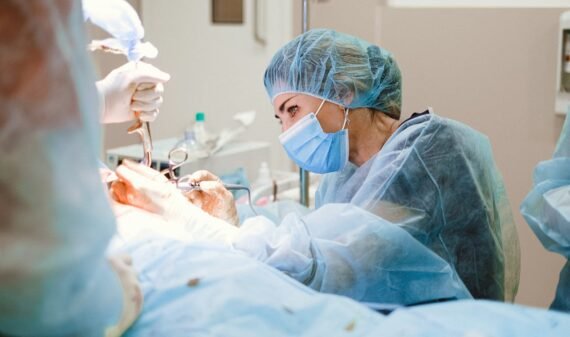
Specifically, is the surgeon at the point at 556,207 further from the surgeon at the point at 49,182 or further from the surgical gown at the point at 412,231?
the surgeon at the point at 49,182

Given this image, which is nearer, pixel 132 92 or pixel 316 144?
pixel 132 92

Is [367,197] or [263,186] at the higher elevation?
[367,197]

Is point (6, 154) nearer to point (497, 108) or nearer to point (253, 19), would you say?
point (497, 108)

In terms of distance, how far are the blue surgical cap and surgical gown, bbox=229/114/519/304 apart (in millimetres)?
143

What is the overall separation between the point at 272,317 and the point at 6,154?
1.44 ft

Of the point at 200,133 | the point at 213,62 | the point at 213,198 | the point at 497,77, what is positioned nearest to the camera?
the point at 213,198

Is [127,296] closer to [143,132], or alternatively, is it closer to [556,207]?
[143,132]

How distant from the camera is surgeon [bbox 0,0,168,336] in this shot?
668 millimetres

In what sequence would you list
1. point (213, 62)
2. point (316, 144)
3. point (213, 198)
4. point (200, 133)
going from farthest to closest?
point (213, 62), point (200, 133), point (316, 144), point (213, 198)

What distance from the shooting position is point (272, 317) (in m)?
0.94

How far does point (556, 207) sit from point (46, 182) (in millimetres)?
1158

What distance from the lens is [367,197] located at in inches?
63.7

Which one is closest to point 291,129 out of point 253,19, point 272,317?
point 272,317

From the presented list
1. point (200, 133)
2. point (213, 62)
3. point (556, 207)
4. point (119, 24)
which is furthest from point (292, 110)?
point (213, 62)
